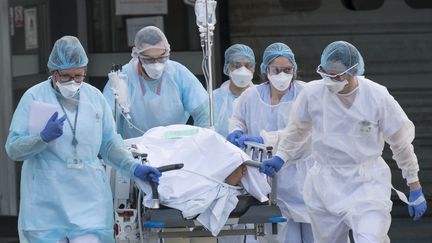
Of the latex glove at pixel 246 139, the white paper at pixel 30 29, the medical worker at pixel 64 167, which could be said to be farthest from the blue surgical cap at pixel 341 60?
the white paper at pixel 30 29

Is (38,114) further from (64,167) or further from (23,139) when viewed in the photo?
(64,167)

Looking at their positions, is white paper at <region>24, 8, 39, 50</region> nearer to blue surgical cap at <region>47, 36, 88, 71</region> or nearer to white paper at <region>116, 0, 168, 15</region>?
white paper at <region>116, 0, 168, 15</region>

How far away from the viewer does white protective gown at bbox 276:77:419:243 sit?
6871 millimetres

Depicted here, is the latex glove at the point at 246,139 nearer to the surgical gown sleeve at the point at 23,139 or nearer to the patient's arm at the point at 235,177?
the patient's arm at the point at 235,177

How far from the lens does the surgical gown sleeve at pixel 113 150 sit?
6742mm

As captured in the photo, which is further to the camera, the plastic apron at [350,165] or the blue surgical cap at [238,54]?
the blue surgical cap at [238,54]

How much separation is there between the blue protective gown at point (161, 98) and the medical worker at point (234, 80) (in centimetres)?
64

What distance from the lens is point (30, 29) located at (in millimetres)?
10641

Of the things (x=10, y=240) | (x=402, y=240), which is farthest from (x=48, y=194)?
(x=402, y=240)

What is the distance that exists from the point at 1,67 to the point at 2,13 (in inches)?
17.8

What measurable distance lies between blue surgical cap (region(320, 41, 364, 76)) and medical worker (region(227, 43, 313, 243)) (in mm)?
852

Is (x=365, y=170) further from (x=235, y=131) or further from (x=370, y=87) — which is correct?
(x=235, y=131)

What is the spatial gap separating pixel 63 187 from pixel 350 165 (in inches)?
62.5

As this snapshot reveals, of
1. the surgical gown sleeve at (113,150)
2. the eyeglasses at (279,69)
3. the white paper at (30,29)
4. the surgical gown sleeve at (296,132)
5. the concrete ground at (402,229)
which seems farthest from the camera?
the white paper at (30,29)
